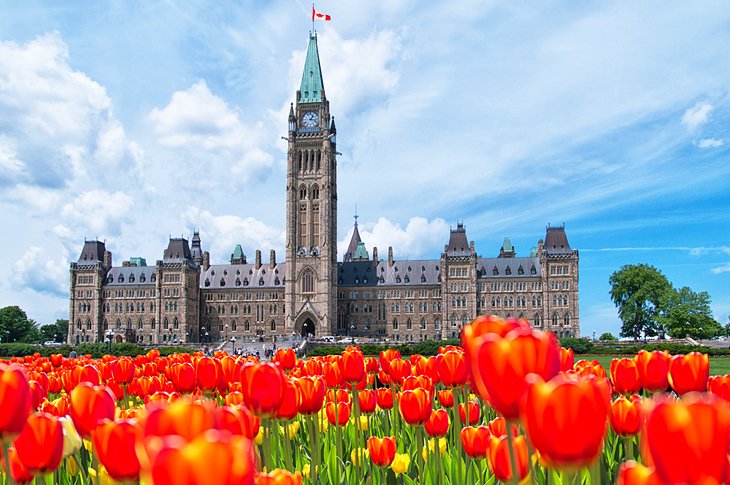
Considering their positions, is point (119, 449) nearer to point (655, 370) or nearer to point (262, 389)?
point (262, 389)

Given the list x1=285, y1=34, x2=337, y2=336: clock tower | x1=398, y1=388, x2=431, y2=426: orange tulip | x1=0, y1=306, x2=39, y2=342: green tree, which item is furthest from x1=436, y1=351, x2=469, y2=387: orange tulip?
x1=0, y1=306, x2=39, y2=342: green tree

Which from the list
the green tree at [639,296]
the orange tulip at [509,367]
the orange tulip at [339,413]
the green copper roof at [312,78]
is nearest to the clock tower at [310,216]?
the green copper roof at [312,78]

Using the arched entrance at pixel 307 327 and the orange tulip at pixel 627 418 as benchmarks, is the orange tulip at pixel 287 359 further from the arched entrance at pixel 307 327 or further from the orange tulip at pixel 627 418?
the arched entrance at pixel 307 327

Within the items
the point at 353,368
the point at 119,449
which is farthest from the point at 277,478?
the point at 353,368

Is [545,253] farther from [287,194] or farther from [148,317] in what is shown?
[148,317]

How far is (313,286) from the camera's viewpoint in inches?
3492

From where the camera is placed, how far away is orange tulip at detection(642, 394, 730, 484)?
151 cm

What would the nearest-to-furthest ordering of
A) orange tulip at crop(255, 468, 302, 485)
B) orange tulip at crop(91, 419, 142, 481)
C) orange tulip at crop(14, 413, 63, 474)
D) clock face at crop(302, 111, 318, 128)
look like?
orange tulip at crop(255, 468, 302, 485) < orange tulip at crop(91, 419, 142, 481) < orange tulip at crop(14, 413, 63, 474) < clock face at crop(302, 111, 318, 128)

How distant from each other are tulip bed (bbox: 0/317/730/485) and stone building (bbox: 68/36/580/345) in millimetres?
82731

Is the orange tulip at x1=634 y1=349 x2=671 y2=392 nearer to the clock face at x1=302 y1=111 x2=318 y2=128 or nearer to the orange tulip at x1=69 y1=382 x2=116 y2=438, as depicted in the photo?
the orange tulip at x1=69 y1=382 x2=116 y2=438

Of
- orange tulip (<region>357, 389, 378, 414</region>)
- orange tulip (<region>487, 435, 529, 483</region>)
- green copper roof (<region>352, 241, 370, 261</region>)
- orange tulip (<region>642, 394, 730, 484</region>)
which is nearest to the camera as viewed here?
orange tulip (<region>642, 394, 730, 484</region>)

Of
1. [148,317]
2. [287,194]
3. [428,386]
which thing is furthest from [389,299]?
[428,386]

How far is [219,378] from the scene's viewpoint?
181 inches

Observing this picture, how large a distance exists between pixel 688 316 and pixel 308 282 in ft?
151
